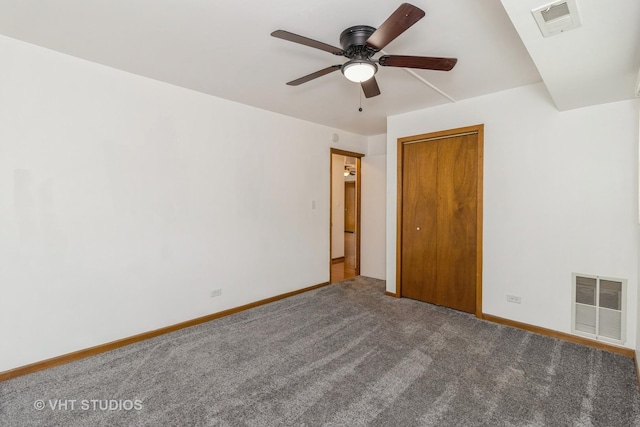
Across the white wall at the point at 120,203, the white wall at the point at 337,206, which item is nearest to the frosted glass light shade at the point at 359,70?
the white wall at the point at 120,203

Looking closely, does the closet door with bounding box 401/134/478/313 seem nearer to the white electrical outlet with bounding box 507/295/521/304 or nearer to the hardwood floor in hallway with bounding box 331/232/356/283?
the white electrical outlet with bounding box 507/295/521/304

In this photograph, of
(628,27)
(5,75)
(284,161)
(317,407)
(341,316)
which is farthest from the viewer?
(284,161)

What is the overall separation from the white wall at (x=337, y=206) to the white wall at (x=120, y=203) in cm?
224

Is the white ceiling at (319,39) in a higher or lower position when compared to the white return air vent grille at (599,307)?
higher

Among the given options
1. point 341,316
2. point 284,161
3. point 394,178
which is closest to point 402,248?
point 394,178

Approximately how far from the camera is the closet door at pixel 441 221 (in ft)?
11.7

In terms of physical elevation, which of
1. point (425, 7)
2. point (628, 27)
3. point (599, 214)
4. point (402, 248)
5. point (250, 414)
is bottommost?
point (250, 414)

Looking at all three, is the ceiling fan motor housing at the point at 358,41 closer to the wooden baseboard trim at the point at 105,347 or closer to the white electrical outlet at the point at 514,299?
the white electrical outlet at the point at 514,299

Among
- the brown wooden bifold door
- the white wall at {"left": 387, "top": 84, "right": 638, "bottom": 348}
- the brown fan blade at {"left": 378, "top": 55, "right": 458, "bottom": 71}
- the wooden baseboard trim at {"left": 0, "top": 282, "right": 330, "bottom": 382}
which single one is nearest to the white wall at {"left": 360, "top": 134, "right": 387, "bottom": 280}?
the white wall at {"left": 387, "top": 84, "right": 638, "bottom": 348}

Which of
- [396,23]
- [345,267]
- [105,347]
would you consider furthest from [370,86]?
[345,267]

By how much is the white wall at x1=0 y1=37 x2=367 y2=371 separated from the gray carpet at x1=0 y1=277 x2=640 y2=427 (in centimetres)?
36

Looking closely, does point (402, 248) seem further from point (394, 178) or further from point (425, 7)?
point (425, 7)

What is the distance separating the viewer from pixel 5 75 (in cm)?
225

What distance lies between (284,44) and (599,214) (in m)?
3.15
